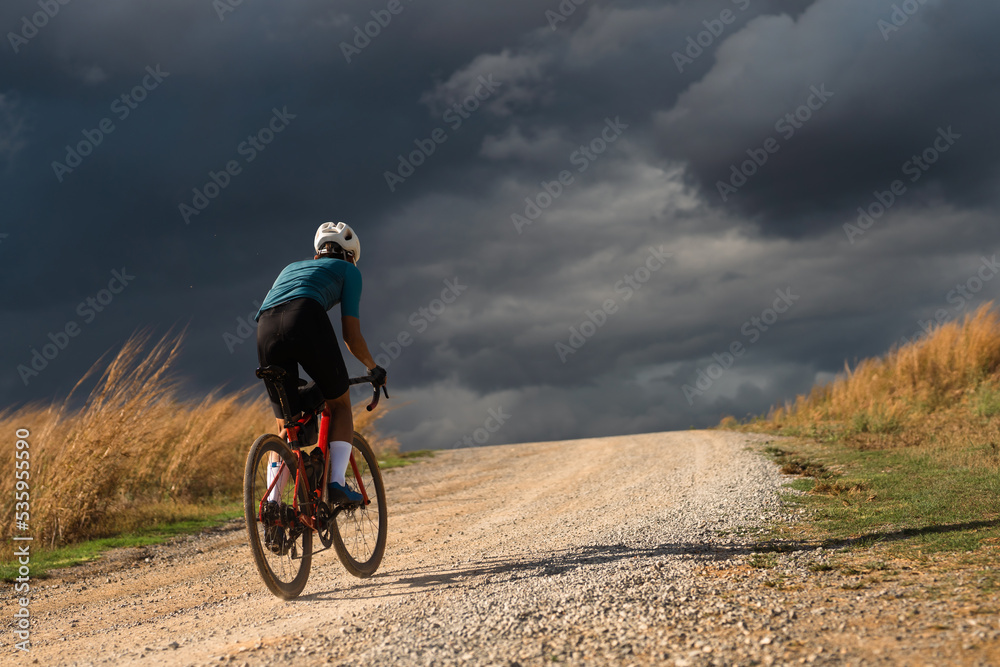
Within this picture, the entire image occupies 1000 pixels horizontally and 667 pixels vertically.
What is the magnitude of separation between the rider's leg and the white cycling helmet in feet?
3.60

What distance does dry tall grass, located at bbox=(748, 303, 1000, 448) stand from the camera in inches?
544

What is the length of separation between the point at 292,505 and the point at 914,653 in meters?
3.58

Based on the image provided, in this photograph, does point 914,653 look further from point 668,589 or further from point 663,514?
point 663,514

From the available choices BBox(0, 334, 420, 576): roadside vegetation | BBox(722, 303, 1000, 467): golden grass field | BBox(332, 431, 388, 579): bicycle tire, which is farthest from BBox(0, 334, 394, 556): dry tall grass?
BBox(722, 303, 1000, 467): golden grass field

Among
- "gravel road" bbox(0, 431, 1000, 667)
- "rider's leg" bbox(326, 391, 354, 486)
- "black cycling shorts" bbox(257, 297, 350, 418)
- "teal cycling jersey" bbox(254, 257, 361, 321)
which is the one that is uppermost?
"teal cycling jersey" bbox(254, 257, 361, 321)

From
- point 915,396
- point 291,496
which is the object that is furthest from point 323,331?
point 915,396

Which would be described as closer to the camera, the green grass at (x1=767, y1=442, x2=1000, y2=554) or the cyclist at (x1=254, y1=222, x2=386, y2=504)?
the cyclist at (x1=254, y1=222, x2=386, y2=504)

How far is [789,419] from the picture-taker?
19.1 meters

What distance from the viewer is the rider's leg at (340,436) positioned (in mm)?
5047

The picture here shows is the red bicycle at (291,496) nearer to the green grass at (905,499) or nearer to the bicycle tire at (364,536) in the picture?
the bicycle tire at (364,536)

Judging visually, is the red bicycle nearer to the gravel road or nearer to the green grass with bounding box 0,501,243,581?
the gravel road

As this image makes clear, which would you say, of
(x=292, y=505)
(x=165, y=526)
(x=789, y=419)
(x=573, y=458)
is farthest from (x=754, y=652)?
(x=789, y=419)

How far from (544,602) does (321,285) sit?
254 centimetres

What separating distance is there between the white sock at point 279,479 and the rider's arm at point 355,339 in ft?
3.08
